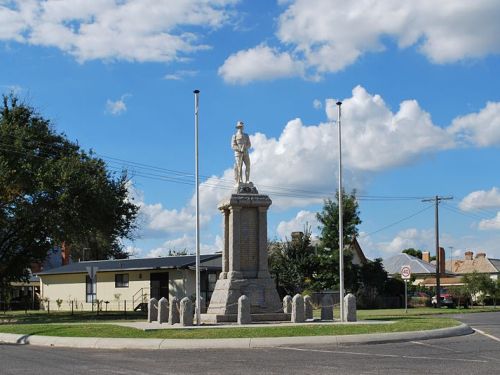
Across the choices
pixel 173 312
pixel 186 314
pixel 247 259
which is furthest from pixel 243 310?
pixel 247 259

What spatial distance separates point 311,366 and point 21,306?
5388 centimetres

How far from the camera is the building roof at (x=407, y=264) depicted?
8283 cm

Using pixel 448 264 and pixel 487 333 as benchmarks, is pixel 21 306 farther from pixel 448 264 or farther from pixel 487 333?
pixel 448 264

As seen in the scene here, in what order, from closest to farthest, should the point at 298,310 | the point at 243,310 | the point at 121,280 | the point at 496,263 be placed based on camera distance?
1. the point at 243,310
2. the point at 298,310
3. the point at 121,280
4. the point at 496,263

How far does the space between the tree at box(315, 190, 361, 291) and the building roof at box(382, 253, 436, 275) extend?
2757 cm

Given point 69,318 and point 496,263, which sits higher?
point 69,318

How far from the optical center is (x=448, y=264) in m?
106

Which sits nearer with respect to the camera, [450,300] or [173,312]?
[173,312]

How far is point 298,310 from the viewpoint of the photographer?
23.9 meters

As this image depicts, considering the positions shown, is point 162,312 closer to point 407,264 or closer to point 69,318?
point 69,318

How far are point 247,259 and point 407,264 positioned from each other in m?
63.9

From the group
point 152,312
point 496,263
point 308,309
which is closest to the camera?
point 308,309

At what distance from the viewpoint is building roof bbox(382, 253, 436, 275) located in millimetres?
82831

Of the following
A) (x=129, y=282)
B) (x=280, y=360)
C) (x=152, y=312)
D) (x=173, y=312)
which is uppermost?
(x=280, y=360)
